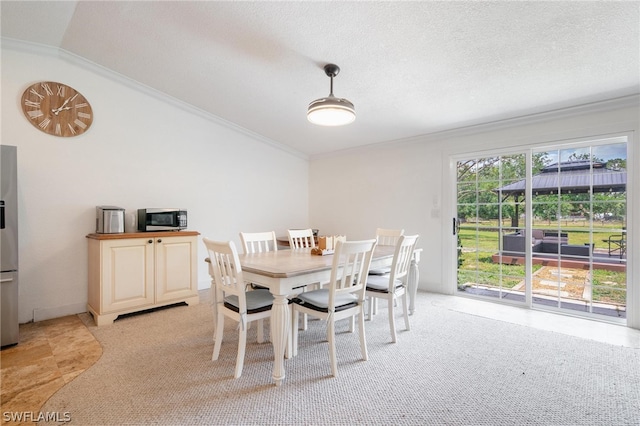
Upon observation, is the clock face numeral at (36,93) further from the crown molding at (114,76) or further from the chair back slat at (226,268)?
the chair back slat at (226,268)

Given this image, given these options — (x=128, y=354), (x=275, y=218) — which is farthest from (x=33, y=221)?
(x=275, y=218)

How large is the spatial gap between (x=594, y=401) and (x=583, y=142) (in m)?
2.53

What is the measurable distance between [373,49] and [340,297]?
2036 millimetres

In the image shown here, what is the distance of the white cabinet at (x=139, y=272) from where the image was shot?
287cm

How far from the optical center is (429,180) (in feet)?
13.2

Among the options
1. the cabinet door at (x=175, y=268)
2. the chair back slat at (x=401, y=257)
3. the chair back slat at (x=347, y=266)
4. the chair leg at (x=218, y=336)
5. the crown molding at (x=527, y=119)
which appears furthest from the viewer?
the cabinet door at (x=175, y=268)

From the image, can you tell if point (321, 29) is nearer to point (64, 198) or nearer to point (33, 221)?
point (64, 198)

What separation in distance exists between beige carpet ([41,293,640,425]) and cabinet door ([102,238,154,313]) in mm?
359

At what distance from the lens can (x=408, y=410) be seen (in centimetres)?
161

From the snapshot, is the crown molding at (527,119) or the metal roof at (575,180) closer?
the crown molding at (527,119)

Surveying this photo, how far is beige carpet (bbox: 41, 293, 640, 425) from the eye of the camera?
1577mm

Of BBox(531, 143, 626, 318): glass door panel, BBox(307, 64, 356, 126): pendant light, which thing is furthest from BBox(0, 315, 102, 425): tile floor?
BBox(531, 143, 626, 318): glass door panel

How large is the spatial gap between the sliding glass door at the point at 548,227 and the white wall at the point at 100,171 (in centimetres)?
325

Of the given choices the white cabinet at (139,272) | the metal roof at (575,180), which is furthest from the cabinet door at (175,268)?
the metal roof at (575,180)
